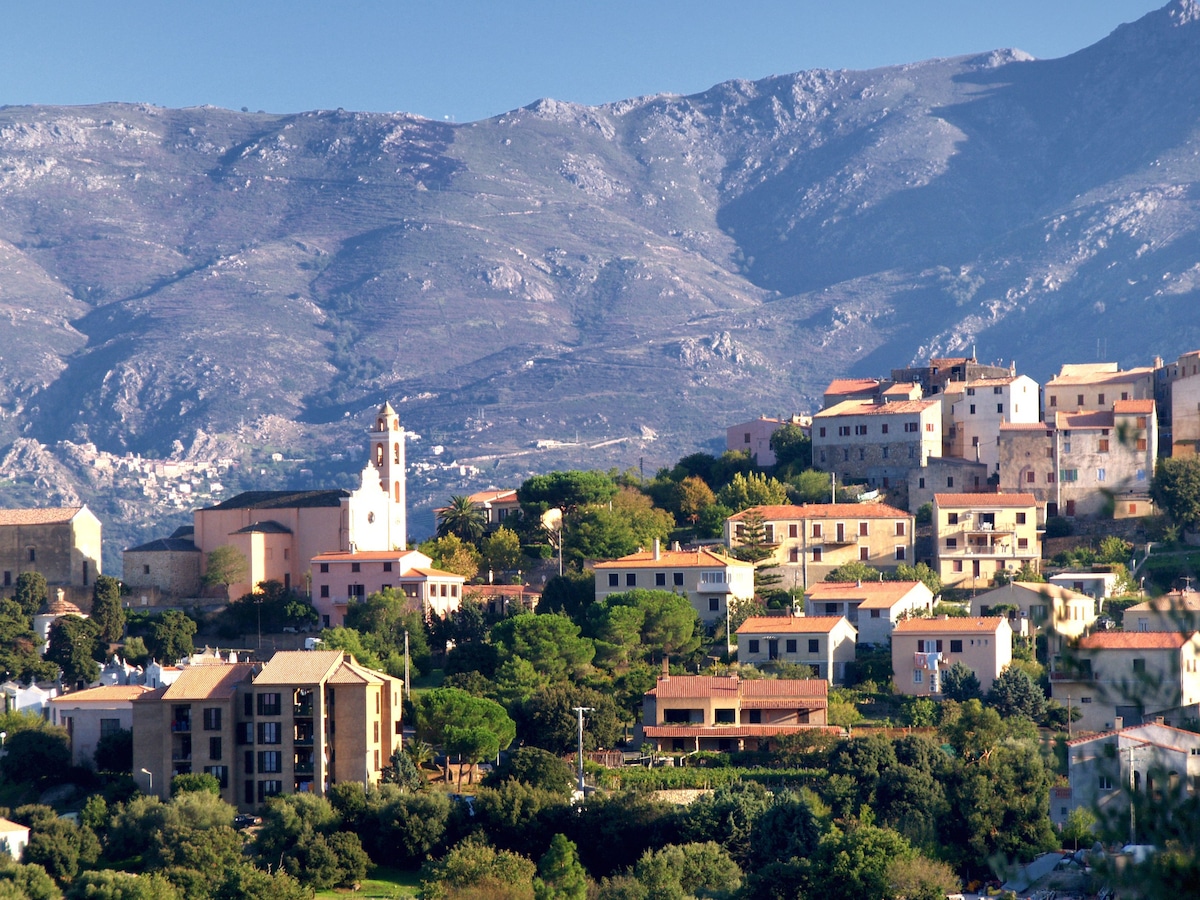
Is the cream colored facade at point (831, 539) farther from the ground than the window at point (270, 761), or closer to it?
farther from the ground

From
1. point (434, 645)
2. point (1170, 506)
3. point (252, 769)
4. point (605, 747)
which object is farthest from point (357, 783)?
point (1170, 506)

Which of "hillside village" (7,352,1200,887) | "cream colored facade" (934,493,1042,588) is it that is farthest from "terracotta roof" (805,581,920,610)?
"cream colored facade" (934,493,1042,588)

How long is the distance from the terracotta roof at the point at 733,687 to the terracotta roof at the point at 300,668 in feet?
38.4

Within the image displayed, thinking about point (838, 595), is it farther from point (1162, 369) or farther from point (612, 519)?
point (1162, 369)

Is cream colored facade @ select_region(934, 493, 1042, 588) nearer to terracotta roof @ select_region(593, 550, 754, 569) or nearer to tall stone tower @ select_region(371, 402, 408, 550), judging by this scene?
terracotta roof @ select_region(593, 550, 754, 569)

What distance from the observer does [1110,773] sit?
20156 mm

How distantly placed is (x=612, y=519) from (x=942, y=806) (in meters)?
33.2

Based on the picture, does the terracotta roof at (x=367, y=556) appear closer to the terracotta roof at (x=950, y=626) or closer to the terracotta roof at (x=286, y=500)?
the terracotta roof at (x=286, y=500)

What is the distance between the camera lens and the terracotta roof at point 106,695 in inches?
3034

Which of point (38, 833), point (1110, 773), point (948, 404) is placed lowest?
point (38, 833)

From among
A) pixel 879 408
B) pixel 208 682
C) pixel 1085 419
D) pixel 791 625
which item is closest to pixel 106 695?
pixel 208 682

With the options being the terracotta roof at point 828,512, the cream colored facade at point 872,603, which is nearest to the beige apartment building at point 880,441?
the terracotta roof at point 828,512

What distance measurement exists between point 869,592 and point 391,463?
108 feet

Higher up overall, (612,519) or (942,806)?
(612,519)
